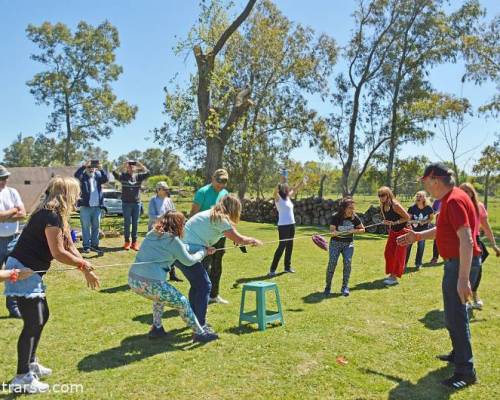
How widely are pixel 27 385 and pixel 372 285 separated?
253 inches

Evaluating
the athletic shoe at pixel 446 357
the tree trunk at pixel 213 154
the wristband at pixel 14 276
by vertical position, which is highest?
the tree trunk at pixel 213 154

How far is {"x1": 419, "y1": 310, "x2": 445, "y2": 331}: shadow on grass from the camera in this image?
6359 millimetres

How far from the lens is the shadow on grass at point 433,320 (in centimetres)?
636

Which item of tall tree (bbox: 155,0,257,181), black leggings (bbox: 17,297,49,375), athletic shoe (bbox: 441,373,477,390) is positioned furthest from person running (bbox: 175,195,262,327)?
tall tree (bbox: 155,0,257,181)

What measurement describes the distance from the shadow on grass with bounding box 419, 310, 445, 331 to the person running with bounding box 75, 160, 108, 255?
6986 mm

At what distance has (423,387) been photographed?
446cm

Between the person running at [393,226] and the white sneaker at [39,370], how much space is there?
6.13m

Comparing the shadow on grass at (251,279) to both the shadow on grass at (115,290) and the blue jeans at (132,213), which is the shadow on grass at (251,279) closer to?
the shadow on grass at (115,290)

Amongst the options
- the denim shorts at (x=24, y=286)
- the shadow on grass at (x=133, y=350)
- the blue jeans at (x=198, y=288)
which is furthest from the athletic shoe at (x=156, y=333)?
the denim shorts at (x=24, y=286)

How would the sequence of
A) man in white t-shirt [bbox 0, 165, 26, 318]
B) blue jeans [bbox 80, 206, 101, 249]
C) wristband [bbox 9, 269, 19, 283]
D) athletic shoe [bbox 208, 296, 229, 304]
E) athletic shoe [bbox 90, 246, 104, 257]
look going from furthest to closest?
athletic shoe [bbox 90, 246, 104, 257]
blue jeans [bbox 80, 206, 101, 249]
athletic shoe [bbox 208, 296, 229, 304]
man in white t-shirt [bbox 0, 165, 26, 318]
wristband [bbox 9, 269, 19, 283]

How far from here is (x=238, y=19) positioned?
1734cm

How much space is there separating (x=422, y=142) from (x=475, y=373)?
74.3 feet

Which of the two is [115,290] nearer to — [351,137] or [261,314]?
[261,314]

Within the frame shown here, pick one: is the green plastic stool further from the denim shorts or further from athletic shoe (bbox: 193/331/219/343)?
the denim shorts
